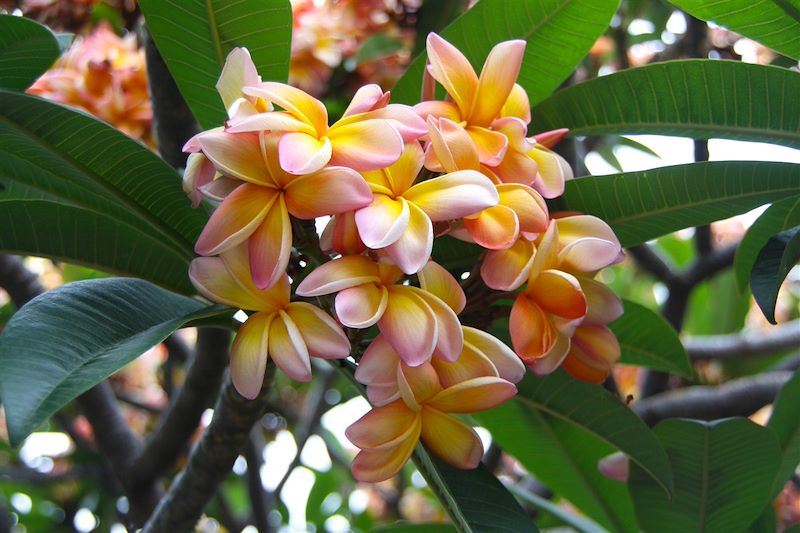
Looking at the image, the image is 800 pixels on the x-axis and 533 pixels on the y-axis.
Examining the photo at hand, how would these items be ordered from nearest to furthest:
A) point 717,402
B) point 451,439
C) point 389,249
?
point 389,249, point 451,439, point 717,402

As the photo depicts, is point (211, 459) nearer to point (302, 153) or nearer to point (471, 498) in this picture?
point (471, 498)

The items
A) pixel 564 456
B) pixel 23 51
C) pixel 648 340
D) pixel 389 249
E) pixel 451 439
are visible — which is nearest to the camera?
pixel 389 249

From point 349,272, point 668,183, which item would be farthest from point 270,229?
point 668,183

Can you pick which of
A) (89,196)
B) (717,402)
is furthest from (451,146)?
(717,402)

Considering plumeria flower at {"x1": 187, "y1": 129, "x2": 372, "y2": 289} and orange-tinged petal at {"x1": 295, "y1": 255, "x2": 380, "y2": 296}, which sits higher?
plumeria flower at {"x1": 187, "y1": 129, "x2": 372, "y2": 289}

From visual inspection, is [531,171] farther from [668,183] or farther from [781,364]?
[781,364]

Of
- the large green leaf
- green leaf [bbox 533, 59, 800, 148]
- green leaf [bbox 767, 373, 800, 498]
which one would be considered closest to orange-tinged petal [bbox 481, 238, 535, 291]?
green leaf [bbox 533, 59, 800, 148]

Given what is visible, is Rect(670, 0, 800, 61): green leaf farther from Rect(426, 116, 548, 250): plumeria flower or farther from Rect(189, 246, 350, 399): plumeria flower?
Rect(189, 246, 350, 399): plumeria flower
